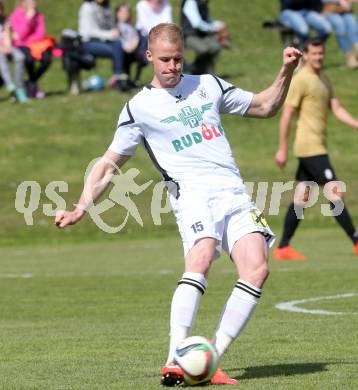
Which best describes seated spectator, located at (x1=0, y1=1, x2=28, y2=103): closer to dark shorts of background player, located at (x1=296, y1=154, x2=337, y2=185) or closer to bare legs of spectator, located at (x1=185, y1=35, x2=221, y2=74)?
bare legs of spectator, located at (x1=185, y1=35, x2=221, y2=74)

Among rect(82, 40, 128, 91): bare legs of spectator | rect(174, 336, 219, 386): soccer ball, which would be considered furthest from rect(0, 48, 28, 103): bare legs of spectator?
rect(174, 336, 219, 386): soccer ball

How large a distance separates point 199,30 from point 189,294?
20262 mm

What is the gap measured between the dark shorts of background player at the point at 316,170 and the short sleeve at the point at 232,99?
734 cm

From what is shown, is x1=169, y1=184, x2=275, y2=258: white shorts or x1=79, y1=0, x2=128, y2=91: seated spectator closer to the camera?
x1=169, y1=184, x2=275, y2=258: white shorts

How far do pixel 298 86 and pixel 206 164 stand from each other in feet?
26.7

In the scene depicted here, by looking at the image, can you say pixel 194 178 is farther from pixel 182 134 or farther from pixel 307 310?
pixel 307 310

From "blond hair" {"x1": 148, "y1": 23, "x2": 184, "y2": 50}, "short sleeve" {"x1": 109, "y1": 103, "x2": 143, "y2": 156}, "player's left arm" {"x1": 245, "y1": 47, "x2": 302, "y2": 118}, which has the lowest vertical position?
"short sleeve" {"x1": 109, "y1": 103, "x2": 143, "y2": 156}

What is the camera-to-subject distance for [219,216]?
743cm

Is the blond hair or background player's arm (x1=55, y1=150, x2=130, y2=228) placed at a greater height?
the blond hair

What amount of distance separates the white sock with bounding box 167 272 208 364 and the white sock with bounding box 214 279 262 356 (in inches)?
8.2

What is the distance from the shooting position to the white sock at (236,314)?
7.27m

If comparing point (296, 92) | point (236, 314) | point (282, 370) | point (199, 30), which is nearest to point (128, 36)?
point (199, 30)

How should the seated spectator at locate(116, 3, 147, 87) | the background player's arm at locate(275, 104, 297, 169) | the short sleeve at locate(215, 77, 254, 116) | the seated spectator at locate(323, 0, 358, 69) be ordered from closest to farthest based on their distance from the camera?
the short sleeve at locate(215, 77, 254, 116) < the background player's arm at locate(275, 104, 297, 169) < the seated spectator at locate(116, 3, 147, 87) < the seated spectator at locate(323, 0, 358, 69)

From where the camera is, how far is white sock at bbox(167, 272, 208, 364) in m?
7.16
